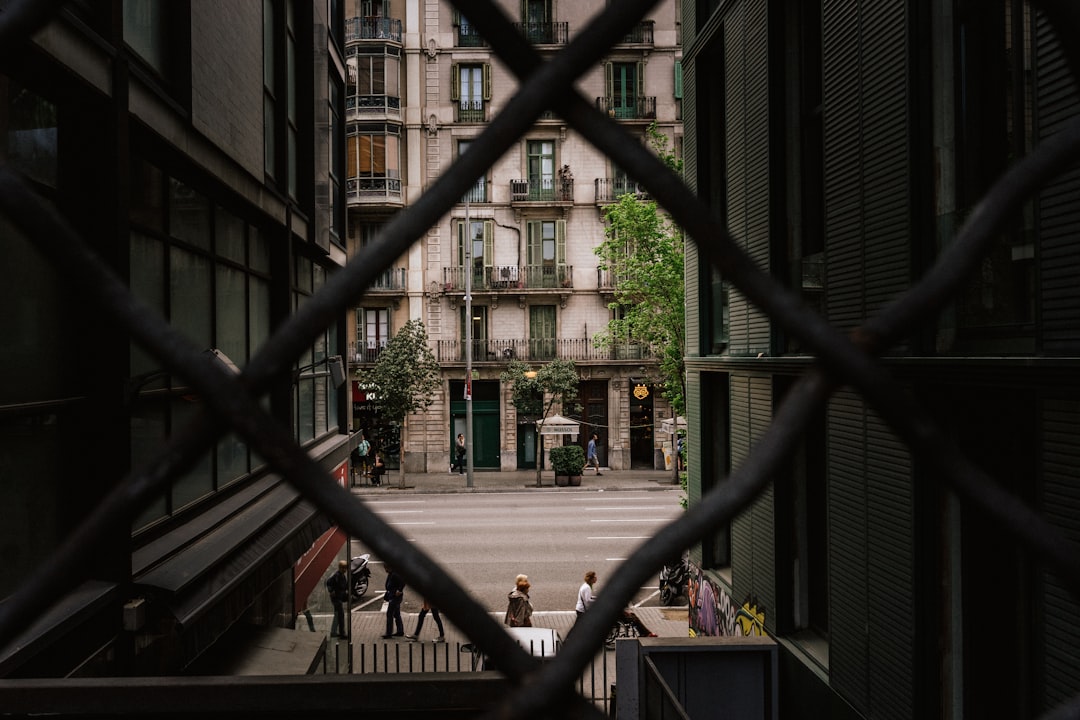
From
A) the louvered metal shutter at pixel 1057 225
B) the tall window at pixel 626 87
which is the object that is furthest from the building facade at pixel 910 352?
the tall window at pixel 626 87

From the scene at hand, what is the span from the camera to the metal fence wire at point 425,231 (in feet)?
2.53

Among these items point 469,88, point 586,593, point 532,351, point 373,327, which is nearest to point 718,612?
point 586,593

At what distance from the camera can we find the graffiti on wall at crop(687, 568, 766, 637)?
9.49 m

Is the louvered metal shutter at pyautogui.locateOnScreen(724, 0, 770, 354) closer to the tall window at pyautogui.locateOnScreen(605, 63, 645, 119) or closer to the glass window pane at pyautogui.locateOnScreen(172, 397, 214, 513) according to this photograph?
the glass window pane at pyautogui.locateOnScreen(172, 397, 214, 513)

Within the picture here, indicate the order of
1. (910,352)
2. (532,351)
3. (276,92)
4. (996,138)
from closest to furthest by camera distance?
(996,138) < (910,352) < (276,92) < (532,351)

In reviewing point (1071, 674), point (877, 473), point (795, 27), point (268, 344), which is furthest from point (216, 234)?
point (268, 344)

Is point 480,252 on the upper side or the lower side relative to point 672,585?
upper

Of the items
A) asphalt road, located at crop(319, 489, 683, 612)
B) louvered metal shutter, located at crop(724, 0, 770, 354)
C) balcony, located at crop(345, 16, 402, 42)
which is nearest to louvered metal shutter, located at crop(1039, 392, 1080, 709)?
louvered metal shutter, located at crop(724, 0, 770, 354)

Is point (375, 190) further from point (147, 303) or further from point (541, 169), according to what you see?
point (147, 303)

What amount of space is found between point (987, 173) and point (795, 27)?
4144 millimetres

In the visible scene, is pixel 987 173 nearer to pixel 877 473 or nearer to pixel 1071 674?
pixel 877 473

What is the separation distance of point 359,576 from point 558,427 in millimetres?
14228

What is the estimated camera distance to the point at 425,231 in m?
0.82

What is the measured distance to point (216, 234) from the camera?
9.20 m
